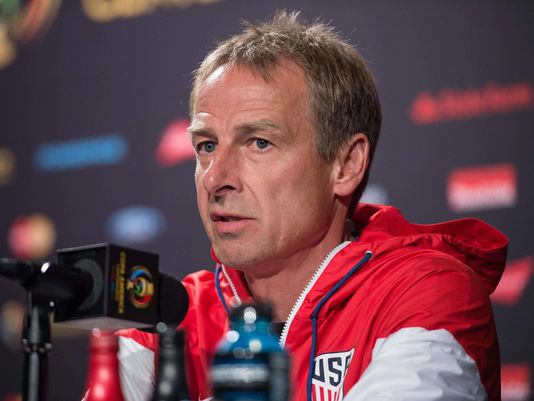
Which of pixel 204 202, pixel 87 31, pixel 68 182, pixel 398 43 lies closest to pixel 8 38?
pixel 87 31

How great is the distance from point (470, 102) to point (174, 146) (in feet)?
3.15

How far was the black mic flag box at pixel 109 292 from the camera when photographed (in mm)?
1082

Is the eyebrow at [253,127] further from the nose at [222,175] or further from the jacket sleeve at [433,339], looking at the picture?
the jacket sleeve at [433,339]

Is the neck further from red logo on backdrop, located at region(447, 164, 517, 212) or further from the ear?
red logo on backdrop, located at region(447, 164, 517, 212)

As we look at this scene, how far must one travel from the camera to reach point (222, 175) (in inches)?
65.1

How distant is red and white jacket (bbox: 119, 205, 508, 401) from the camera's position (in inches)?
52.2

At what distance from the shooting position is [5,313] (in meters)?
3.10

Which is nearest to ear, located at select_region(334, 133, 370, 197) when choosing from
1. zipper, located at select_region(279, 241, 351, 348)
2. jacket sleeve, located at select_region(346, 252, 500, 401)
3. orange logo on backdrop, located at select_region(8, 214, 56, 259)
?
zipper, located at select_region(279, 241, 351, 348)

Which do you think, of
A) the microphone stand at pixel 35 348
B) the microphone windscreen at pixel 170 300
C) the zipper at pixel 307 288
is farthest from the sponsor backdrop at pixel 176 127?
the microphone stand at pixel 35 348

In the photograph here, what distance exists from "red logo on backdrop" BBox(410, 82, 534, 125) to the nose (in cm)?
108

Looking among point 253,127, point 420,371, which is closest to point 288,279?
point 253,127

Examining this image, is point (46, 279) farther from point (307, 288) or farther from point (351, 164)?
point (351, 164)

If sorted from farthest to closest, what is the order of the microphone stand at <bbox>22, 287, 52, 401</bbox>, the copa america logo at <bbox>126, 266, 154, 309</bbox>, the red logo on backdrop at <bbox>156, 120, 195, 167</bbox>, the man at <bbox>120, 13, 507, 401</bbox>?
1. the red logo on backdrop at <bbox>156, 120, 195, 167</bbox>
2. the man at <bbox>120, 13, 507, 401</bbox>
3. the copa america logo at <bbox>126, 266, 154, 309</bbox>
4. the microphone stand at <bbox>22, 287, 52, 401</bbox>

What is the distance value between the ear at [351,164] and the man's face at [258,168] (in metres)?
0.04
